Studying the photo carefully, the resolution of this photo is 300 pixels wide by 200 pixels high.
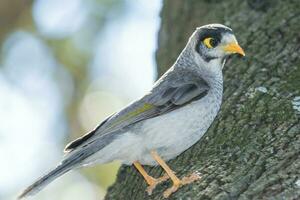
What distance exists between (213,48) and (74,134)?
577 cm

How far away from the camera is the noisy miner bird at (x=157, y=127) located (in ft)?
17.8

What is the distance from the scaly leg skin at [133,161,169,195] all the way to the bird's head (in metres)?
1.20

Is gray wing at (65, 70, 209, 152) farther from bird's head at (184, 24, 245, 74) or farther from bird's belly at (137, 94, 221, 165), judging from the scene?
bird's head at (184, 24, 245, 74)

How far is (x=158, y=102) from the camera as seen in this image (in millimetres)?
5711

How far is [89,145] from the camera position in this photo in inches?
213

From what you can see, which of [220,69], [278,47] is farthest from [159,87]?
[278,47]

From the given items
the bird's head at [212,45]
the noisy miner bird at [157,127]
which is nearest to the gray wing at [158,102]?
the noisy miner bird at [157,127]

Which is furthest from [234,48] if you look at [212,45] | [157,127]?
[157,127]

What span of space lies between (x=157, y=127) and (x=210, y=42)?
110cm

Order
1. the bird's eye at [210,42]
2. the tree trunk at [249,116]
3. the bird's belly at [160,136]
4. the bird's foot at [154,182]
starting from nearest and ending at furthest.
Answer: the tree trunk at [249,116] < the bird's foot at [154,182] < the bird's belly at [160,136] < the bird's eye at [210,42]

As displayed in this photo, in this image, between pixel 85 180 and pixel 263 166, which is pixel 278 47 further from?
pixel 85 180

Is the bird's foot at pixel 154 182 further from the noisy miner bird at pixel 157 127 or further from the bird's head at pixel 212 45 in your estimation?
the bird's head at pixel 212 45

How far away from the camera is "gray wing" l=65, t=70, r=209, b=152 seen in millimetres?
5457

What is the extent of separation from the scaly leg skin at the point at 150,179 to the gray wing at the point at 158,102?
485mm
